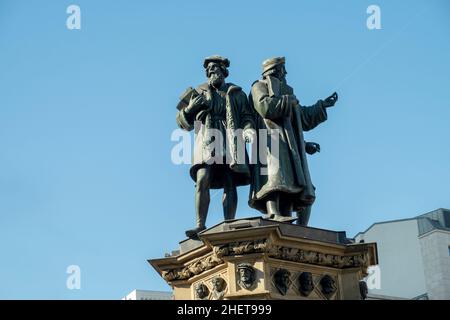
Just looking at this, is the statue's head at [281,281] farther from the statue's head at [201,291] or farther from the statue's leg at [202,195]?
the statue's leg at [202,195]

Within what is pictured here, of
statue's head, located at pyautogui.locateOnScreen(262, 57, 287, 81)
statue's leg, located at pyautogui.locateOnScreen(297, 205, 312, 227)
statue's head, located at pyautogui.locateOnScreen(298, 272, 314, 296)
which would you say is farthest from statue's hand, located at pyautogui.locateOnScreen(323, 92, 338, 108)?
statue's head, located at pyautogui.locateOnScreen(298, 272, 314, 296)

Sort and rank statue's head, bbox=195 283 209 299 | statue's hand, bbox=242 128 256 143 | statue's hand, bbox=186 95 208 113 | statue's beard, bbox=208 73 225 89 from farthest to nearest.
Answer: statue's beard, bbox=208 73 225 89 < statue's hand, bbox=186 95 208 113 < statue's hand, bbox=242 128 256 143 < statue's head, bbox=195 283 209 299

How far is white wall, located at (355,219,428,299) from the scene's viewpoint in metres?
41.9

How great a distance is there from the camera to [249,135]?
13906 mm

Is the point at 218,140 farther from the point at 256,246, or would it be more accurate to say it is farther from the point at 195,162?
the point at 256,246

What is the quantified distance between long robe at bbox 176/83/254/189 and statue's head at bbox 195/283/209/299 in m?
1.91

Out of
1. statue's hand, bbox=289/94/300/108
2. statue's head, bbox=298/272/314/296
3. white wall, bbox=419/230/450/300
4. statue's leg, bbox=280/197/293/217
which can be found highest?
white wall, bbox=419/230/450/300

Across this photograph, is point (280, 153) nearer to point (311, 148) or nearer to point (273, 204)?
point (273, 204)

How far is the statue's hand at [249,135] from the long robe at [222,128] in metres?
0.08

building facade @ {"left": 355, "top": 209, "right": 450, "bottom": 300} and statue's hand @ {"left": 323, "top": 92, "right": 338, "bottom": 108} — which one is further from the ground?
building facade @ {"left": 355, "top": 209, "right": 450, "bottom": 300}

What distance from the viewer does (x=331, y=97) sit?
14656mm

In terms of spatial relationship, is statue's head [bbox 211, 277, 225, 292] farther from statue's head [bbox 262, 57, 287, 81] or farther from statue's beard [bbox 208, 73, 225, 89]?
statue's head [bbox 262, 57, 287, 81]

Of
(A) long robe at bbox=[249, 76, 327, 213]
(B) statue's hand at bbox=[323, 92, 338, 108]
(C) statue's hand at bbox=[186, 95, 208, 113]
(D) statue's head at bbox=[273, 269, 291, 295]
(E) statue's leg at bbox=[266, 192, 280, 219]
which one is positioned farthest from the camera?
(B) statue's hand at bbox=[323, 92, 338, 108]
